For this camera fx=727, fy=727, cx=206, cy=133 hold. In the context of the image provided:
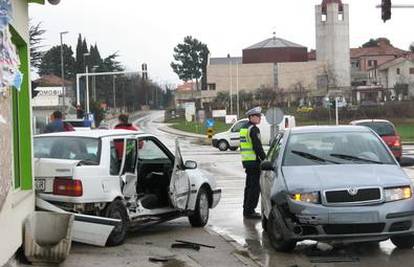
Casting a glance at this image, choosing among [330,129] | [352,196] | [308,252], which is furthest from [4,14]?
[330,129]

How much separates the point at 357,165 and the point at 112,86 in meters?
120

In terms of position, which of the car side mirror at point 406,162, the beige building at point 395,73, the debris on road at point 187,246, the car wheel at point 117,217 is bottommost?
the debris on road at point 187,246

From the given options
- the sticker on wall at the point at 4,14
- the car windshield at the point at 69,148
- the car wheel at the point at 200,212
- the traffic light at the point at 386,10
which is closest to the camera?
the sticker on wall at the point at 4,14

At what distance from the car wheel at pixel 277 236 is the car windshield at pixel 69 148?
2.29m

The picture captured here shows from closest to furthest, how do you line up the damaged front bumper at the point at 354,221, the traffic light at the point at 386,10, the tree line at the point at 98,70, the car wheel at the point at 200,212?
1. the damaged front bumper at the point at 354,221
2. the car wheel at the point at 200,212
3. the traffic light at the point at 386,10
4. the tree line at the point at 98,70

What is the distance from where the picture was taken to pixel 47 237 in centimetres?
796

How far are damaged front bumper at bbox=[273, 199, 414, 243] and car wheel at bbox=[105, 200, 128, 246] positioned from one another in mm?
2239

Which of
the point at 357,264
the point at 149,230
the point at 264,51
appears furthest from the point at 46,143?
the point at 264,51

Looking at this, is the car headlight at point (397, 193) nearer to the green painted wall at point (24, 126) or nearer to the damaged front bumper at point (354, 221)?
the damaged front bumper at point (354, 221)

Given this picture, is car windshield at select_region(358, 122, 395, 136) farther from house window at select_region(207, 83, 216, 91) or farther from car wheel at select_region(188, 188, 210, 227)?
house window at select_region(207, 83, 216, 91)

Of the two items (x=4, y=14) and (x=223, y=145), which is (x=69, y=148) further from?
(x=223, y=145)

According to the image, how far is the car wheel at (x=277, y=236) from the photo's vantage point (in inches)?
344

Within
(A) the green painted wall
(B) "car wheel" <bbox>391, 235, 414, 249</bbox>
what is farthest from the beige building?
(A) the green painted wall

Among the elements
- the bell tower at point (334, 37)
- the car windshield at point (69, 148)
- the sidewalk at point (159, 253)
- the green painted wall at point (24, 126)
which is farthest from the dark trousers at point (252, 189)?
the bell tower at point (334, 37)
